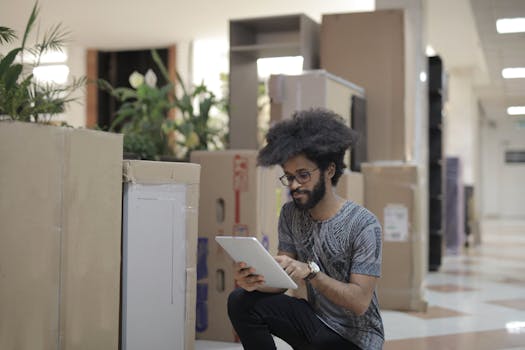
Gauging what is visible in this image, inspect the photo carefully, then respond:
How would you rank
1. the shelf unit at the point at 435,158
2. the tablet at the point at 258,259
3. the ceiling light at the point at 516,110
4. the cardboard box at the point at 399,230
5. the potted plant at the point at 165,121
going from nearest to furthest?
the tablet at the point at 258,259
the cardboard box at the point at 399,230
the potted plant at the point at 165,121
the shelf unit at the point at 435,158
the ceiling light at the point at 516,110

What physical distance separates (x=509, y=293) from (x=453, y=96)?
6.78 meters

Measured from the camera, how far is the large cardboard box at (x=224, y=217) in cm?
296

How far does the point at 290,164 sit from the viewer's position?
1.91 meters

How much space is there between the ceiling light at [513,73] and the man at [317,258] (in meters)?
8.06

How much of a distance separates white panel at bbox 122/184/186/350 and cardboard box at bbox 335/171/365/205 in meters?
1.36

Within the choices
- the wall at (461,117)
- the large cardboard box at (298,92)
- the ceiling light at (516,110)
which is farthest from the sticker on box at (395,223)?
the ceiling light at (516,110)

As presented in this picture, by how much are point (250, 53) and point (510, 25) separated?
3355 millimetres

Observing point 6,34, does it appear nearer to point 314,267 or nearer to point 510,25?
point 314,267

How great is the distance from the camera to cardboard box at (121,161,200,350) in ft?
7.10

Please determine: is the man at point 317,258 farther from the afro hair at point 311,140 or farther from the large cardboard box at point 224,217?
the large cardboard box at point 224,217

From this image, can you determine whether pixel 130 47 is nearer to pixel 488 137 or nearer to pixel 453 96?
pixel 453 96

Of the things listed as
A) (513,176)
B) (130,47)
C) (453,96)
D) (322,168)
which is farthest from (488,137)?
(322,168)

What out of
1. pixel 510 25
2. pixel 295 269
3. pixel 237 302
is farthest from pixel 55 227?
pixel 510 25

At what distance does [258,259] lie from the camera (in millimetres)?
1770
